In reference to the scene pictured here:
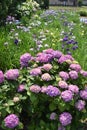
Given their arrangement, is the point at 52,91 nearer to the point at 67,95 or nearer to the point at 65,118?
the point at 67,95

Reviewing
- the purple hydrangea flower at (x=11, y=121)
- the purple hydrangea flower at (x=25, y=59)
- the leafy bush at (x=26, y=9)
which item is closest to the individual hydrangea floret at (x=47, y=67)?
the purple hydrangea flower at (x=25, y=59)

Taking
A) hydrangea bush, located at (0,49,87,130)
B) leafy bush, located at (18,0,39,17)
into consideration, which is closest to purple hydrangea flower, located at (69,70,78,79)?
hydrangea bush, located at (0,49,87,130)

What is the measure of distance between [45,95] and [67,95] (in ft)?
0.74

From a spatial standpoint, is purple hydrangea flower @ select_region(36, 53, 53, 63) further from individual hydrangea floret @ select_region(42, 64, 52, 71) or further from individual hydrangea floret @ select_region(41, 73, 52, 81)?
individual hydrangea floret @ select_region(41, 73, 52, 81)

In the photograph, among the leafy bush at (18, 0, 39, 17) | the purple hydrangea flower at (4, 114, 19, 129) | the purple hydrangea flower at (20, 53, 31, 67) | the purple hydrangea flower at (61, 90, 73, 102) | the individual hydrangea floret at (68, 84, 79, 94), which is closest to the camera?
the purple hydrangea flower at (4, 114, 19, 129)

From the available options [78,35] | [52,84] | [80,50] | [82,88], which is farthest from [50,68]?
[78,35]

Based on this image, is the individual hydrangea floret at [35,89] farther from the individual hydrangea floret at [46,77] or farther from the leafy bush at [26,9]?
the leafy bush at [26,9]

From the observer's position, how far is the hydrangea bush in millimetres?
3078

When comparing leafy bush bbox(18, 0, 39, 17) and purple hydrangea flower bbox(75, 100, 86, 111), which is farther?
leafy bush bbox(18, 0, 39, 17)

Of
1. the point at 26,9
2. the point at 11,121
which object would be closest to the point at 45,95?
the point at 11,121

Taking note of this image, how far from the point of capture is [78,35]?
689cm

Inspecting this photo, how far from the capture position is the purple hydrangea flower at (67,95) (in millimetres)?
3039

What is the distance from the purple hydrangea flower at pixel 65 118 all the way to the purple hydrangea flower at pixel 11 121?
1.38ft

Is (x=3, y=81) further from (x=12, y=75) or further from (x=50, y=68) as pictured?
(x=50, y=68)
